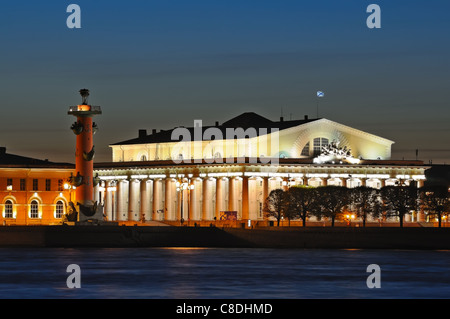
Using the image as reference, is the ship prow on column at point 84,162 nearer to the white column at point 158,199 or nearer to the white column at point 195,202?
the white column at point 195,202

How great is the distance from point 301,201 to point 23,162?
36238 mm

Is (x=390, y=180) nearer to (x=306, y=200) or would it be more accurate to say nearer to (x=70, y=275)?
(x=306, y=200)

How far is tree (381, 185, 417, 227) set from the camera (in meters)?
108

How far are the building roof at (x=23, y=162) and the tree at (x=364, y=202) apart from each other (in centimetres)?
3359

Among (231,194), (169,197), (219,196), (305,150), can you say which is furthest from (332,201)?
(169,197)

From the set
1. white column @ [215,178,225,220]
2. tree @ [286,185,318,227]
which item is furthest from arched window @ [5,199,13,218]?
tree @ [286,185,318,227]

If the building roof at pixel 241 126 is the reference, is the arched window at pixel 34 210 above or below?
below

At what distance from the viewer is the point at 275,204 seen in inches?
4432

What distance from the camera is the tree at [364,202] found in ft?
356

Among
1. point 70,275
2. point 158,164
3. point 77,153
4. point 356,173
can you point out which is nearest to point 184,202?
point 158,164

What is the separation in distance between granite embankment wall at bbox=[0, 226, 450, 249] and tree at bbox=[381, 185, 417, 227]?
479 inches

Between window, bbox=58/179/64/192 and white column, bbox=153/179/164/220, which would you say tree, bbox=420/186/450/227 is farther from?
window, bbox=58/179/64/192

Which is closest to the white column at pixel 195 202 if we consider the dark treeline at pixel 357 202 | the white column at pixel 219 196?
the white column at pixel 219 196
